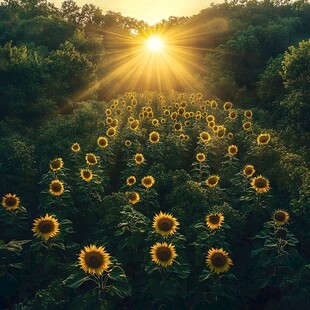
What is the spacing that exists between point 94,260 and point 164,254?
3.96 ft

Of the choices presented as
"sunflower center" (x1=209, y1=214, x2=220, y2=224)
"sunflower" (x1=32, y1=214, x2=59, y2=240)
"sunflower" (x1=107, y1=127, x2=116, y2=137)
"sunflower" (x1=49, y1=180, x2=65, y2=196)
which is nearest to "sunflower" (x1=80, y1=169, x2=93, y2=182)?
"sunflower" (x1=49, y1=180, x2=65, y2=196)

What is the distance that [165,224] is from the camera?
6383mm

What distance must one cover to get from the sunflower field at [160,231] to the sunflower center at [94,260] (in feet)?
0.05

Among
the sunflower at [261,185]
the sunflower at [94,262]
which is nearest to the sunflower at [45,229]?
the sunflower at [94,262]

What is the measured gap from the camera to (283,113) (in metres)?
19.4

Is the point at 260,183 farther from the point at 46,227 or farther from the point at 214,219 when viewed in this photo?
the point at 46,227

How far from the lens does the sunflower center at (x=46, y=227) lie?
21.8 ft

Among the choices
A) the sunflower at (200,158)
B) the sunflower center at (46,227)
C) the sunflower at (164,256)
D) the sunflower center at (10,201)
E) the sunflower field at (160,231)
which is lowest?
the sunflower field at (160,231)

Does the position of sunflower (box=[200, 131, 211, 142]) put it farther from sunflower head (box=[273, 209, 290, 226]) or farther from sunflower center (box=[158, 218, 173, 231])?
sunflower center (box=[158, 218, 173, 231])

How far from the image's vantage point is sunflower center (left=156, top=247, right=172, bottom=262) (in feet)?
18.8

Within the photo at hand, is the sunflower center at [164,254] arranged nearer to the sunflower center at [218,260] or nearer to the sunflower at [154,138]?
the sunflower center at [218,260]

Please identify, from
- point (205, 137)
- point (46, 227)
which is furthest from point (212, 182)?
point (46, 227)

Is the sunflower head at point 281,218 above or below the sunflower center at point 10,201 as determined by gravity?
below

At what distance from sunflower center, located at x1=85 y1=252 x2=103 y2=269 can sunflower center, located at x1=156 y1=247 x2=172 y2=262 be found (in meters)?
1.02
